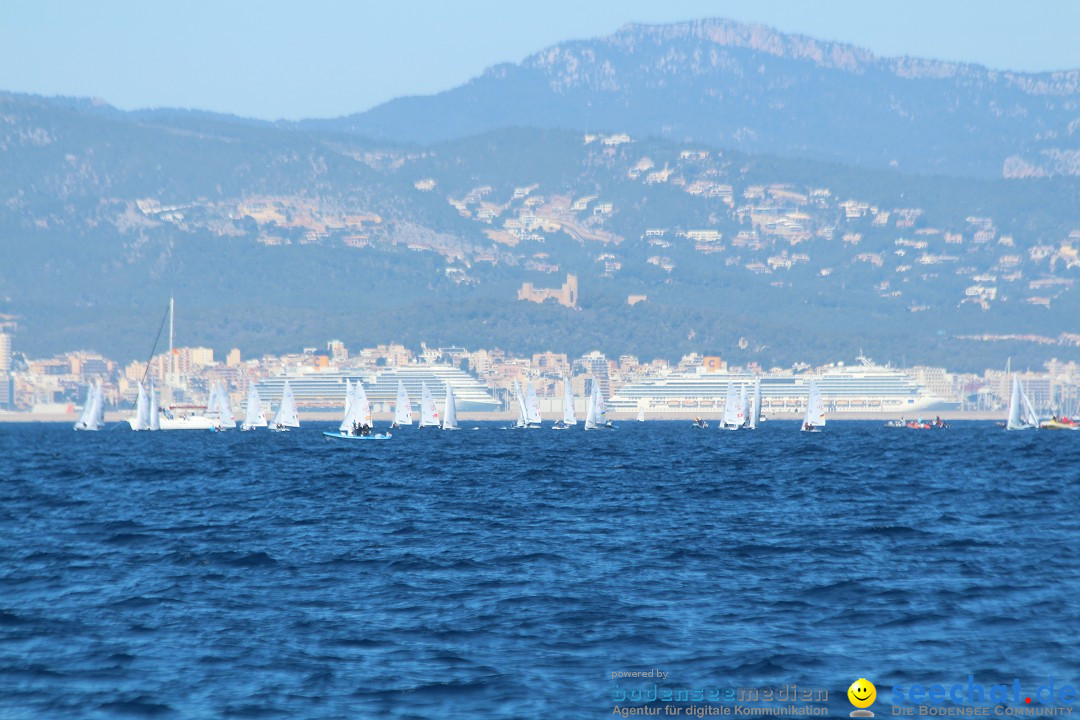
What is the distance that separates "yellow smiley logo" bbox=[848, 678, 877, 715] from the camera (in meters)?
21.6

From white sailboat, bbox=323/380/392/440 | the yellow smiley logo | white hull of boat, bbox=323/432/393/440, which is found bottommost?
the yellow smiley logo

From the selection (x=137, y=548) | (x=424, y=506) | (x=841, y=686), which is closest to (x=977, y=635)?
(x=841, y=686)

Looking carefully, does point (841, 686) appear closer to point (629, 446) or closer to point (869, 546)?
point (869, 546)

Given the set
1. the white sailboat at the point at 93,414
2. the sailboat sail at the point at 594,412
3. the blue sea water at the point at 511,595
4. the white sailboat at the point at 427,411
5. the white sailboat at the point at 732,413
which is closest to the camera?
the blue sea water at the point at 511,595

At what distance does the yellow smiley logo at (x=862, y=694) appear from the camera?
70.8 feet

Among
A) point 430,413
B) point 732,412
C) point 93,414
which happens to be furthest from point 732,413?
point 93,414

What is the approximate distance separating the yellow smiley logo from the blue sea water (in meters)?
0.21

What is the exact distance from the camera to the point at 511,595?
30.0 metres

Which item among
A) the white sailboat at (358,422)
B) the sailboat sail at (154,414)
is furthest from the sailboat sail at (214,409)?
the white sailboat at (358,422)

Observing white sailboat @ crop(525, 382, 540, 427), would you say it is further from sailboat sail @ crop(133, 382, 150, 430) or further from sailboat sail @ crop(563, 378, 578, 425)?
sailboat sail @ crop(133, 382, 150, 430)

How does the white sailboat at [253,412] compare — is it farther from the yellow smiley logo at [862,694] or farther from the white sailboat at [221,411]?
the yellow smiley logo at [862,694]

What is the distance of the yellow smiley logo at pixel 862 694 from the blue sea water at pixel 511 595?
0.70ft

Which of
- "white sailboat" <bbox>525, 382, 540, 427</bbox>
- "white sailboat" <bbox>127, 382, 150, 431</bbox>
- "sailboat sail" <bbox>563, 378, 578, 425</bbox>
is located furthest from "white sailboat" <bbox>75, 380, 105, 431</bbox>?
"sailboat sail" <bbox>563, 378, 578, 425</bbox>

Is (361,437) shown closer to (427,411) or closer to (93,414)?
(427,411)
